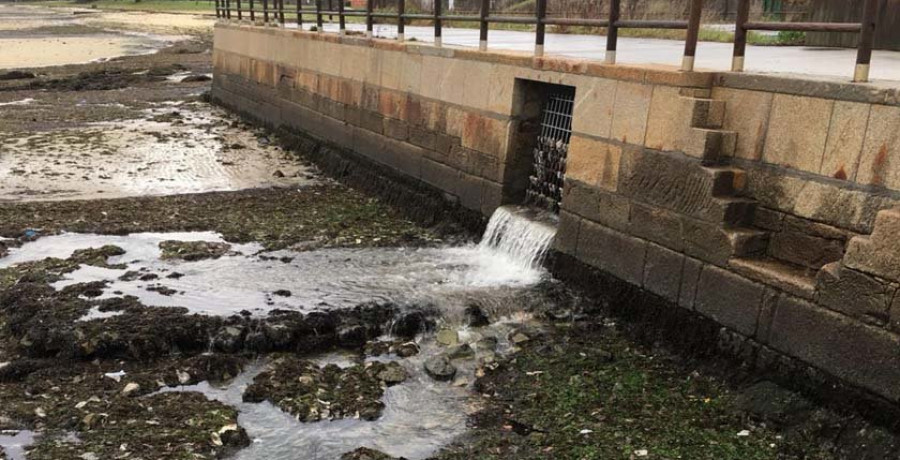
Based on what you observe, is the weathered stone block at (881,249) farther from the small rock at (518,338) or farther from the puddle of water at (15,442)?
the puddle of water at (15,442)

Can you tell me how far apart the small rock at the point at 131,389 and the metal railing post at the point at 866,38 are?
6.10m

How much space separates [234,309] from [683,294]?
171 inches

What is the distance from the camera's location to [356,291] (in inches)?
323

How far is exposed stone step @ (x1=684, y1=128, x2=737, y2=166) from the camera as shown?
6602 millimetres

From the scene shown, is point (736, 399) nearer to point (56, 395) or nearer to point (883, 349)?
point (883, 349)

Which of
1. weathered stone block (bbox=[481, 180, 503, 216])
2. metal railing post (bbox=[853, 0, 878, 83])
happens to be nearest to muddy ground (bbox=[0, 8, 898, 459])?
weathered stone block (bbox=[481, 180, 503, 216])

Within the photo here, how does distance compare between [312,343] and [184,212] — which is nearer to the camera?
[312,343]

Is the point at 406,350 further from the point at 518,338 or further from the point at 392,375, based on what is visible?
the point at 518,338

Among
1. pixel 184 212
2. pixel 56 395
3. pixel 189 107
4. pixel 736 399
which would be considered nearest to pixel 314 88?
pixel 184 212

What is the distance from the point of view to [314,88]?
15.5 meters

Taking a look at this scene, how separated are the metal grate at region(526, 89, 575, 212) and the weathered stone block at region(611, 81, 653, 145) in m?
1.32

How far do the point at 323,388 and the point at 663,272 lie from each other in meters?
3.31

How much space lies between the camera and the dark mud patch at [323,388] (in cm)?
594

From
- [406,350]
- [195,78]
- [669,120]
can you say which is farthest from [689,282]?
[195,78]
